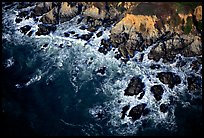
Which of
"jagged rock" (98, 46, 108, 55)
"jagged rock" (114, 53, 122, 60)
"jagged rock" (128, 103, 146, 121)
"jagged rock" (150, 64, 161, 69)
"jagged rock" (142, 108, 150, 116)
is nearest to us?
"jagged rock" (128, 103, 146, 121)

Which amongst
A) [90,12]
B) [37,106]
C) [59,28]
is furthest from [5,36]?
[37,106]

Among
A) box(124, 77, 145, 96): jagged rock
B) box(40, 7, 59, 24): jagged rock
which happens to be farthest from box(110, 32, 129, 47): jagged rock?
box(40, 7, 59, 24): jagged rock

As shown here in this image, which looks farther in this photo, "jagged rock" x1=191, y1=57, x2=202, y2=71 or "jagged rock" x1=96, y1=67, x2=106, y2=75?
"jagged rock" x1=96, y1=67, x2=106, y2=75

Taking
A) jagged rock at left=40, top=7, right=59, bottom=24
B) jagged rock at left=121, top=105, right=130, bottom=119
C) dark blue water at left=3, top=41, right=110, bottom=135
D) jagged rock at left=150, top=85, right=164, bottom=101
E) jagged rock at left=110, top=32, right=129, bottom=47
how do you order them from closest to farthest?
dark blue water at left=3, top=41, right=110, bottom=135
jagged rock at left=121, top=105, right=130, bottom=119
jagged rock at left=150, top=85, right=164, bottom=101
jagged rock at left=110, top=32, right=129, bottom=47
jagged rock at left=40, top=7, right=59, bottom=24

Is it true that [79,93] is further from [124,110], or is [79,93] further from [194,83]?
[194,83]

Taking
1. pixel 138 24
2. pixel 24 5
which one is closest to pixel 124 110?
pixel 138 24

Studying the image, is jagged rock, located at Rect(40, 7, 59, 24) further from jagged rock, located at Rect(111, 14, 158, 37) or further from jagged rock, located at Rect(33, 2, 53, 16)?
jagged rock, located at Rect(111, 14, 158, 37)
